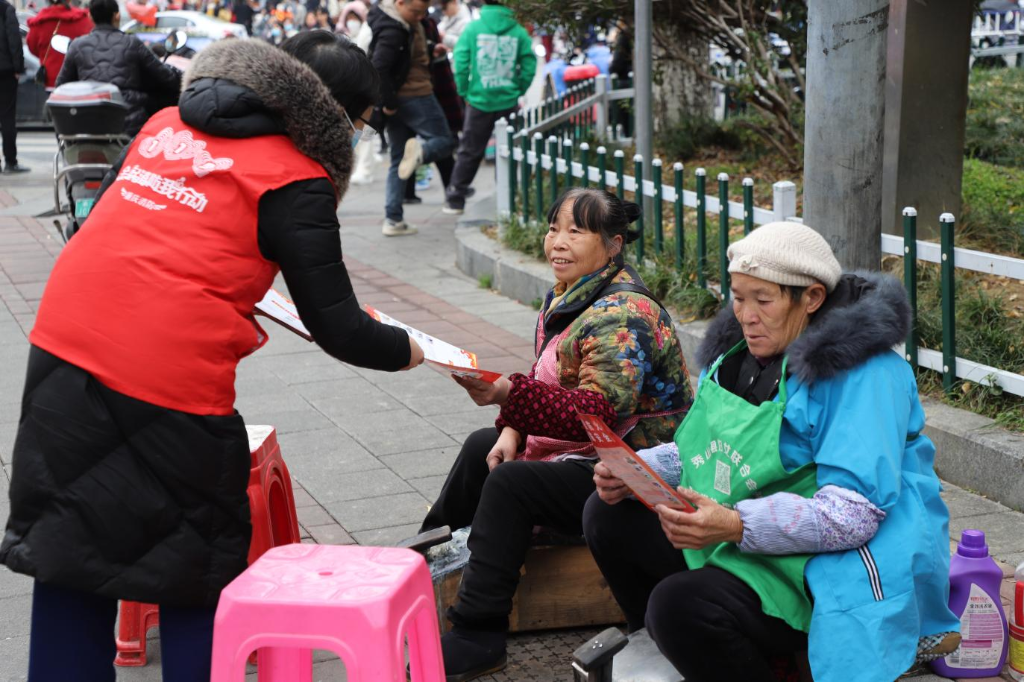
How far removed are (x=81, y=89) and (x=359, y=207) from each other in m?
3.56

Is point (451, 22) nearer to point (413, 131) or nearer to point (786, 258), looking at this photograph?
point (413, 131)

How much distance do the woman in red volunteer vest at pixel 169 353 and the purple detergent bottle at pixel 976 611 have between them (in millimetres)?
1677

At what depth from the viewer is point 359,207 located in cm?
1113

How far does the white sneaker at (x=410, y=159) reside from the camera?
927 cm

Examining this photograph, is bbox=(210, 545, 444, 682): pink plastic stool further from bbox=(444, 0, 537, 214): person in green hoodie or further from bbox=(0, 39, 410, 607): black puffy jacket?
bbox=(444, 0, 537, 214): person in green hoodie

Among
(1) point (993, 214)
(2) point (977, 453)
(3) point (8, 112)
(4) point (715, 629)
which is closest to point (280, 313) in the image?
(4) point (715, 629)

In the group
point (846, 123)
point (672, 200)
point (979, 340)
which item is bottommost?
point (979, 340)

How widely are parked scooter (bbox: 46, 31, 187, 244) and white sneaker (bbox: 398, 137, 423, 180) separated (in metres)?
2.05

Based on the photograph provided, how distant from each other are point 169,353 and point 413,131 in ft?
24.6

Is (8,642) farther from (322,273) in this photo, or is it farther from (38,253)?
(38,253)

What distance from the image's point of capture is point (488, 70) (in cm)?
988

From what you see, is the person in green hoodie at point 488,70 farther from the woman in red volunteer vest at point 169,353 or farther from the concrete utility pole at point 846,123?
the woman in red volunteer vest at point 169,353

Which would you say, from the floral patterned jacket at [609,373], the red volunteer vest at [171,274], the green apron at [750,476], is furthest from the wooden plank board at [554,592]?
the red volunteer vest at [171,274]

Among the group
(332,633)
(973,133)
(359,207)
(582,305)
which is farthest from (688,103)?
(332,633)
